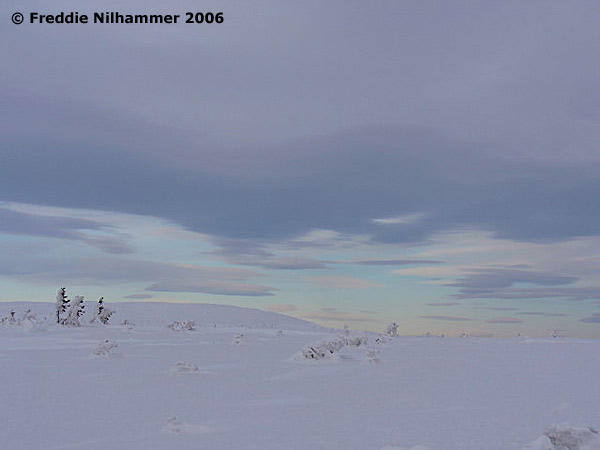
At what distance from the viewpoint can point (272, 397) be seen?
800 centimetres

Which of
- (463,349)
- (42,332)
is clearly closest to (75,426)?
(463,349)

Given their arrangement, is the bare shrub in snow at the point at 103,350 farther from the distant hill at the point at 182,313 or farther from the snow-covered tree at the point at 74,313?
the distant hill at the point at 182,313

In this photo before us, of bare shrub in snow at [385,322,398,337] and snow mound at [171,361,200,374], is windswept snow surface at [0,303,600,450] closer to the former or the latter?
snow mound at [171,361,200,374]

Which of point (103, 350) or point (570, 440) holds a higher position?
point (103, 350)

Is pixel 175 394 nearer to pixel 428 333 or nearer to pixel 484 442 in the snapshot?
pixel 484 442

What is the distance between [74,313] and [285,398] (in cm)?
1712

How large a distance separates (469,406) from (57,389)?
18.5 ft

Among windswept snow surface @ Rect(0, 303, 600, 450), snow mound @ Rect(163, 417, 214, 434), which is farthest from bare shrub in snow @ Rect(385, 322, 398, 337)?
snow mound @ Rect(163, 417, 214, 434)

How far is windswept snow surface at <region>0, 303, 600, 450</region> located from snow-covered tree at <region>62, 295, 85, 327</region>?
7930 mm

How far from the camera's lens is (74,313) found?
22812 mm

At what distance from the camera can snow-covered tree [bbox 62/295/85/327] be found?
22.4 meters

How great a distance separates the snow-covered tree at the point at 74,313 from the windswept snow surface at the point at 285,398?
7.93 m

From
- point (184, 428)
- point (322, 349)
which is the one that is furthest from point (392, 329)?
point (184, 428)

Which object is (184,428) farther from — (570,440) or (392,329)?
(392,329)
